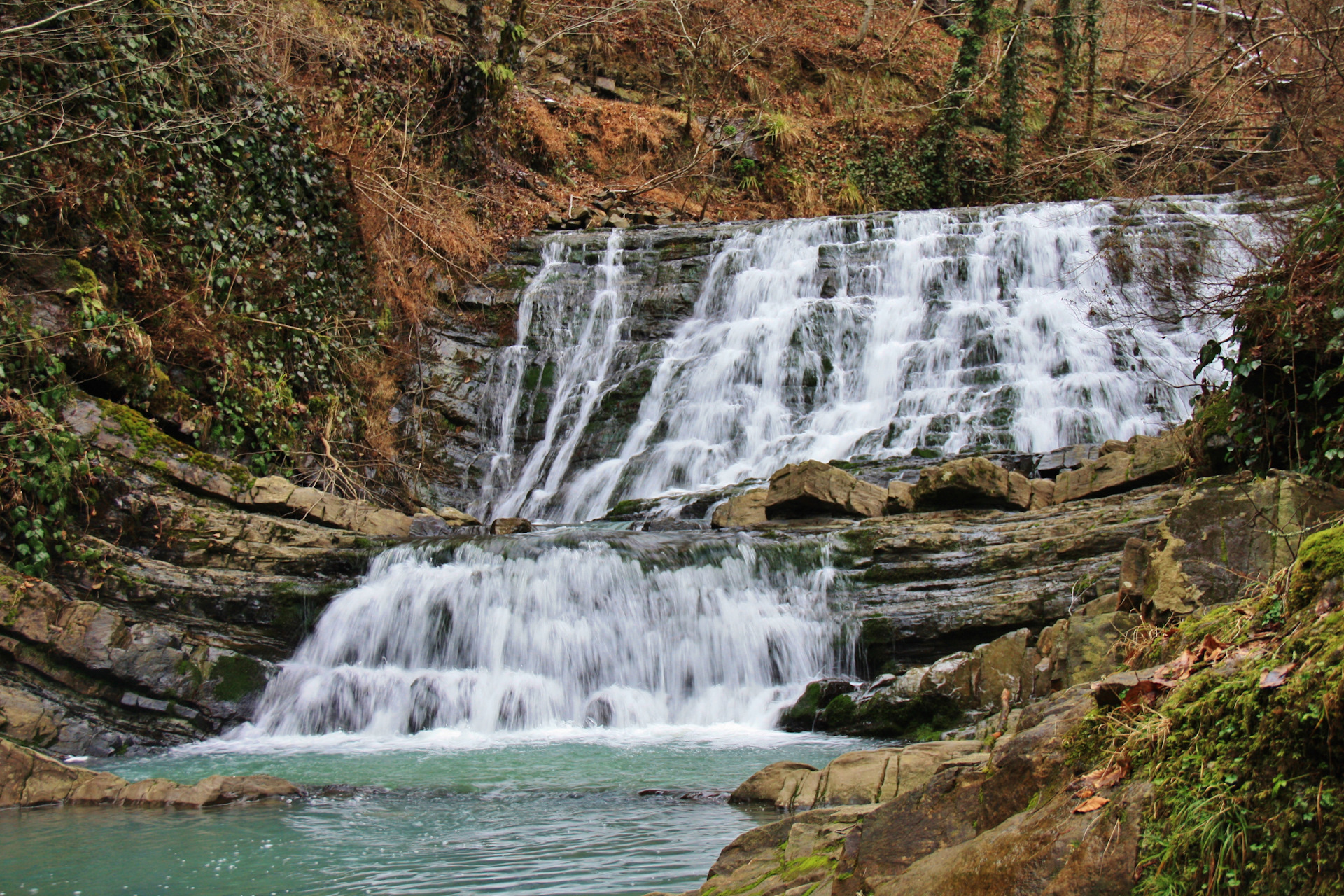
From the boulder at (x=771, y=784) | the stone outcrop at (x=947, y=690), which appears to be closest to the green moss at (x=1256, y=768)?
the boulder at (x=771, y=784)

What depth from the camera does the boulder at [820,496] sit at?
31.4 feet

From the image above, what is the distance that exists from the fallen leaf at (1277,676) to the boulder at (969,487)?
718 cm

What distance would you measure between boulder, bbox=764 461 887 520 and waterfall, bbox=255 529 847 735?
1.08 meters

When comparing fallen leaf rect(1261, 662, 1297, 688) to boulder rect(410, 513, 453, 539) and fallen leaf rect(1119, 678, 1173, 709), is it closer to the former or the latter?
fallen leaf rect(1119, 678, 1173, 709)

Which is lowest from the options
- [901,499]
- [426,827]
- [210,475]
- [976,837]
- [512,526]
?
[426,827]

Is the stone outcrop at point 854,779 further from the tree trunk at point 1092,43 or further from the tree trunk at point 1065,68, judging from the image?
the tree trunk at point 1065,68

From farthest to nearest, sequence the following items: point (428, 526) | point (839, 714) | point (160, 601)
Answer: point (428, 526)
point (160, 601)
point (839, 714)

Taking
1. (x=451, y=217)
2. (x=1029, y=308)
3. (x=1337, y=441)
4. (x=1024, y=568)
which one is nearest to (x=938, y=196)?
(x=1029, y=308)

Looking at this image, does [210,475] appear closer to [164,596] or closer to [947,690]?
[164,596]

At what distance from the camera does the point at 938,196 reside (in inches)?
874

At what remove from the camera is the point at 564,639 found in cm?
817

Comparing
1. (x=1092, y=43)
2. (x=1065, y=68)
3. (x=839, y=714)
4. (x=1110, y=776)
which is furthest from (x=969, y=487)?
(x=1065, y=68)

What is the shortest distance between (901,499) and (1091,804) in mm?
7380

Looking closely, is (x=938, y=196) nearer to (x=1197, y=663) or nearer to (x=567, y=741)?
(x=567, y=741)
